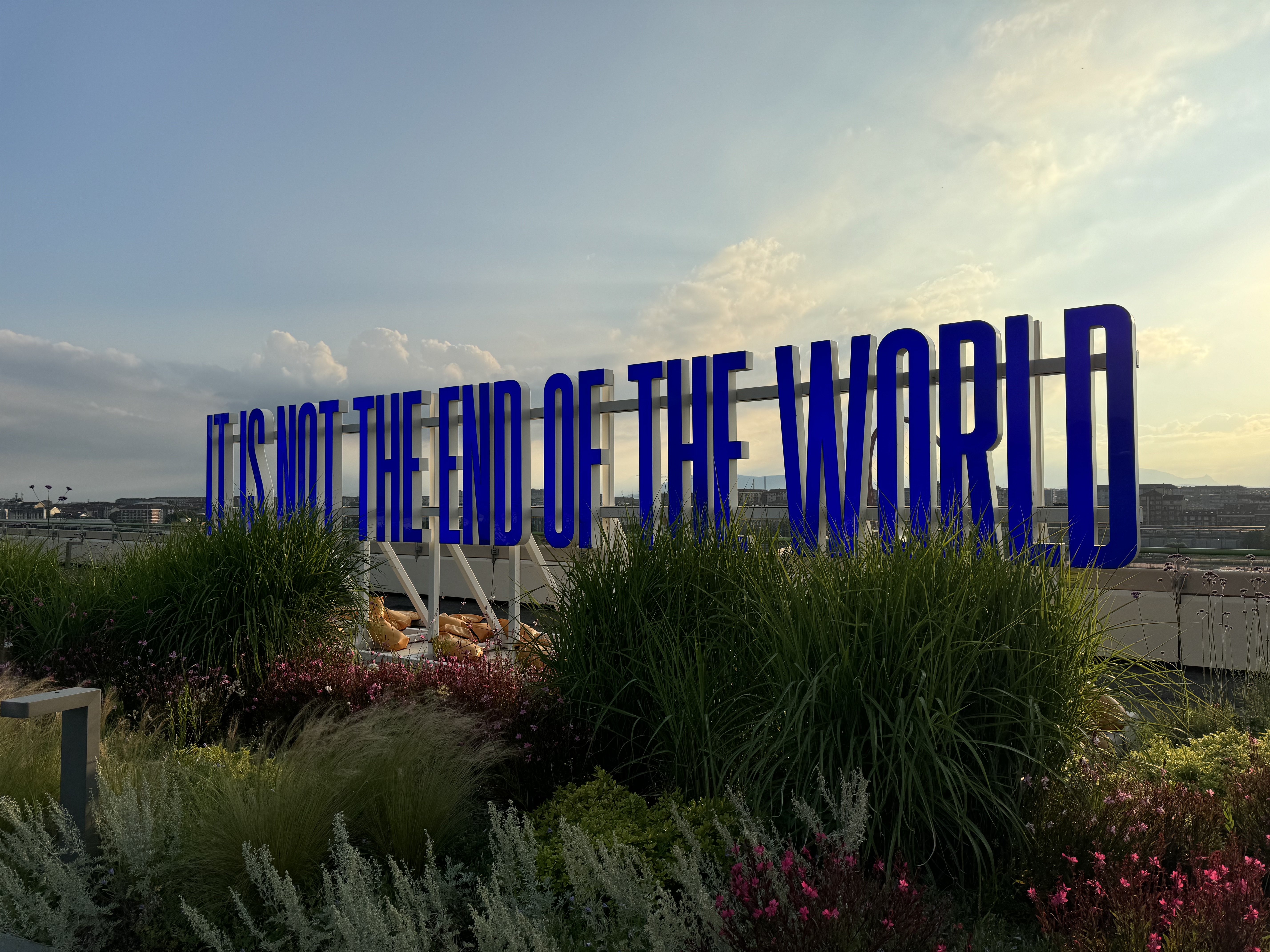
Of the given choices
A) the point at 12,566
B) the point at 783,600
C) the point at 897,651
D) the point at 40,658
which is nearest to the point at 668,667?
the point at 783,600

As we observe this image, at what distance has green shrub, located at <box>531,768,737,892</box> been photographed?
3184 mm

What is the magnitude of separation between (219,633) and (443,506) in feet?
12.6

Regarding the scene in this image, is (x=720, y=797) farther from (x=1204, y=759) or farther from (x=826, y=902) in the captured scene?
(x=1204, y=759)

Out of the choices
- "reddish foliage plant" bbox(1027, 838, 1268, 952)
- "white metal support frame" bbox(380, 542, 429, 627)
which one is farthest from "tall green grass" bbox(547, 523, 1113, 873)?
"white metal support frame" bbox(380, 542, 429, 627)

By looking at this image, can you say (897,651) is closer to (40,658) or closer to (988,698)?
(988,698)

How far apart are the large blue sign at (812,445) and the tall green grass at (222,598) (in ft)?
2.45

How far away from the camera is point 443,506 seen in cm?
1033

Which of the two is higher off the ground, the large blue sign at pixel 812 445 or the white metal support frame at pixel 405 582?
the large blue sign at pixel 812 445

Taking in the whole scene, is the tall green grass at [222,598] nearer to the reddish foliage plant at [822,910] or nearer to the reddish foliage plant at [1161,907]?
the reddish foliage plant at [822,910]

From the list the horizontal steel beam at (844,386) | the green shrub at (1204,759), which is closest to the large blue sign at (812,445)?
the horizontal steel beam at (844,386)

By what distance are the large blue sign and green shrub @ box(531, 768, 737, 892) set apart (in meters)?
1.77

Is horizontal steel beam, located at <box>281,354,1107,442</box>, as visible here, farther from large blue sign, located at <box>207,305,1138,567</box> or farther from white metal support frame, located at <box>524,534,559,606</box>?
white metal support frame, located at <box>524,534,559,606</box>

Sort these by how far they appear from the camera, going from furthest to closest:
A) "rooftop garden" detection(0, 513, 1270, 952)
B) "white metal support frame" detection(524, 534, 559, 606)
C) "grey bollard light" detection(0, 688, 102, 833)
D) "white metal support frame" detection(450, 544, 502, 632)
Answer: "white metal support frame" detection(450, 544, 502, 632), "white metal support frame" detection(524, 534, 559, 606), "grey bollard light" detection(0, 688, 102, 833), "rooftop garden" detection(0, 513, 1270, 952)

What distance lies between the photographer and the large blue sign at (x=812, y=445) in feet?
22.1
